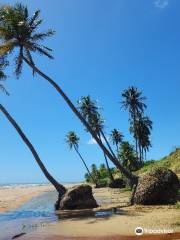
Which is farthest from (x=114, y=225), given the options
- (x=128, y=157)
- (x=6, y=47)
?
(x=128, y=157)

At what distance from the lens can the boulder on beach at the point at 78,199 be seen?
955 inches

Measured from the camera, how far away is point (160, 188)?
68.8ft

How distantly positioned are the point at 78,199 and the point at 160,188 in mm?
5682

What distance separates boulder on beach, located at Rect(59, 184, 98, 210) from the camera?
24.3 m

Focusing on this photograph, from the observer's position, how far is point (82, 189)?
24.5m

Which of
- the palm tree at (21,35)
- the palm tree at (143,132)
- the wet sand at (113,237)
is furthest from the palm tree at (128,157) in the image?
the wet sand at (113,237)

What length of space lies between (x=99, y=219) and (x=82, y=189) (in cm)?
706

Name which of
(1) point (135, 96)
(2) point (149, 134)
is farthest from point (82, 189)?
(2) point (149, 134)

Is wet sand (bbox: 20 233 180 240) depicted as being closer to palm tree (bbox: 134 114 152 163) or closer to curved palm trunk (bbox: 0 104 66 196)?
curved palm trunk (bbox: 0 104 66 196)

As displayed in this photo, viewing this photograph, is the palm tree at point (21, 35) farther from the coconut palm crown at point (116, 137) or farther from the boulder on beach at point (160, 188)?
the coconut palm crown at point (116, 137)

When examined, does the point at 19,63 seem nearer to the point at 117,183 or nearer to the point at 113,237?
the point at 113,237

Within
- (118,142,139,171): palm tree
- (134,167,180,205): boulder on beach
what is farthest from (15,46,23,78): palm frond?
(118,142,139,171): palm tree

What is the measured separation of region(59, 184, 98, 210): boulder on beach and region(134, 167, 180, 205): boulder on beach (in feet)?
13.7

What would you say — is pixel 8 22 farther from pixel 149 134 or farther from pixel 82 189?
pixel 149 134
